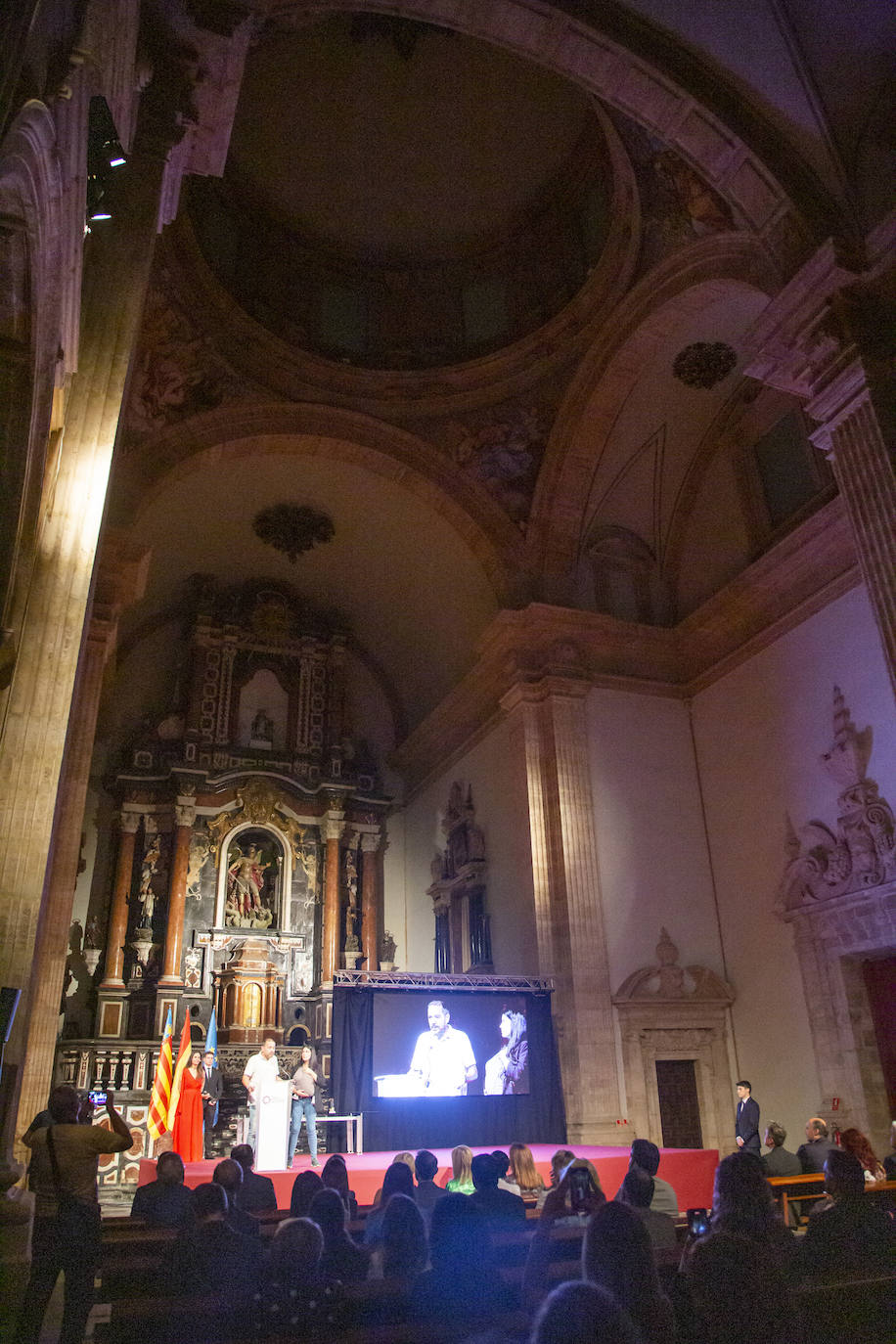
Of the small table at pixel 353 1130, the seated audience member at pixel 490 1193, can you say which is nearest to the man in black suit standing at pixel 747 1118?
the small table at pixel 353 1130

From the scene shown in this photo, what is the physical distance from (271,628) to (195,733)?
8.87 feet

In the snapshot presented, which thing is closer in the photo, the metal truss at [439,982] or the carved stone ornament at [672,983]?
the metal truss at [439,982]

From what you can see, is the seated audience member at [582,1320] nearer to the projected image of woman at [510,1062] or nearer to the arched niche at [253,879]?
the projected image of woman at [510,1062]

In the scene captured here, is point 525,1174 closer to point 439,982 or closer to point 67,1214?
point 67,1214

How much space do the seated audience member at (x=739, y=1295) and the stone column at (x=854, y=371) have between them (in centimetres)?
583

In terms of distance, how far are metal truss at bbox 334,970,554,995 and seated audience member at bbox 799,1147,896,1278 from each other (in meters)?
8.15

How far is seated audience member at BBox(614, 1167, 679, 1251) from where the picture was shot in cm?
412

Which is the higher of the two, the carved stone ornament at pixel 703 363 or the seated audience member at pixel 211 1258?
the carved stone ornament at pixel 703 363

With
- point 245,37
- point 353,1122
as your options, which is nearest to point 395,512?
point 245,37

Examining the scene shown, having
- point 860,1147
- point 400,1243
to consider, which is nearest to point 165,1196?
point 400,1243

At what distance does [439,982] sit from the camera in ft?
38.8

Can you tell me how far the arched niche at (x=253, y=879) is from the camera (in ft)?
54.6

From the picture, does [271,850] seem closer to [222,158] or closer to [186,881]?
[186,881]

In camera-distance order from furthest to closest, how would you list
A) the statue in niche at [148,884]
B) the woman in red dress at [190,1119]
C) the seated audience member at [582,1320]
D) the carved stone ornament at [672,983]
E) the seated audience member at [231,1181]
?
the statue in niche at [148,884], the carved stone ornament at [672,983], the woman in red dress at [190,1119], the seated audience member at [231,1181], the seated audience member at [582,1320]
